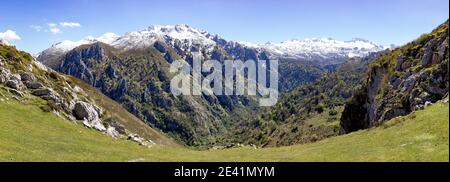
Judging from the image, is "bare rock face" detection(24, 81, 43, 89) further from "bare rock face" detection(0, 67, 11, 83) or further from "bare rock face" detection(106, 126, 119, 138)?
"bare rock face" detection(106, 126, 119, 138)

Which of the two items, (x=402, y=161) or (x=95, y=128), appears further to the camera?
(x=95, y=128)

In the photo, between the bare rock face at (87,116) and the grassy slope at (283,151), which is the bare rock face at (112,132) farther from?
the grassy slope at (283,151)

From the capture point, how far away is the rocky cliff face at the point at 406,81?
229 ft

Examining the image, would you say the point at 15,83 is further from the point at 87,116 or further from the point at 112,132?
the point at 112,132

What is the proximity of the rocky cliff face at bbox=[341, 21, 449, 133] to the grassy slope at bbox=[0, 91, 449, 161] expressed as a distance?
39.0 feet

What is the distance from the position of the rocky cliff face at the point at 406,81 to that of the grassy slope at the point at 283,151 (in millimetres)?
11884

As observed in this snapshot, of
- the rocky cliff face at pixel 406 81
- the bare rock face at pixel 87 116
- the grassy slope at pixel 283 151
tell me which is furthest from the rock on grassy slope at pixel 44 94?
the rocky cliff face at pixel 406 81

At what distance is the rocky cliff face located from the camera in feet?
229

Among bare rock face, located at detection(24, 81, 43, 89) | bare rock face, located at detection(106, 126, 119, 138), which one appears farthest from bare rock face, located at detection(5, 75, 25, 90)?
bare rock face, located at detection(106, 126, 119, 138)
